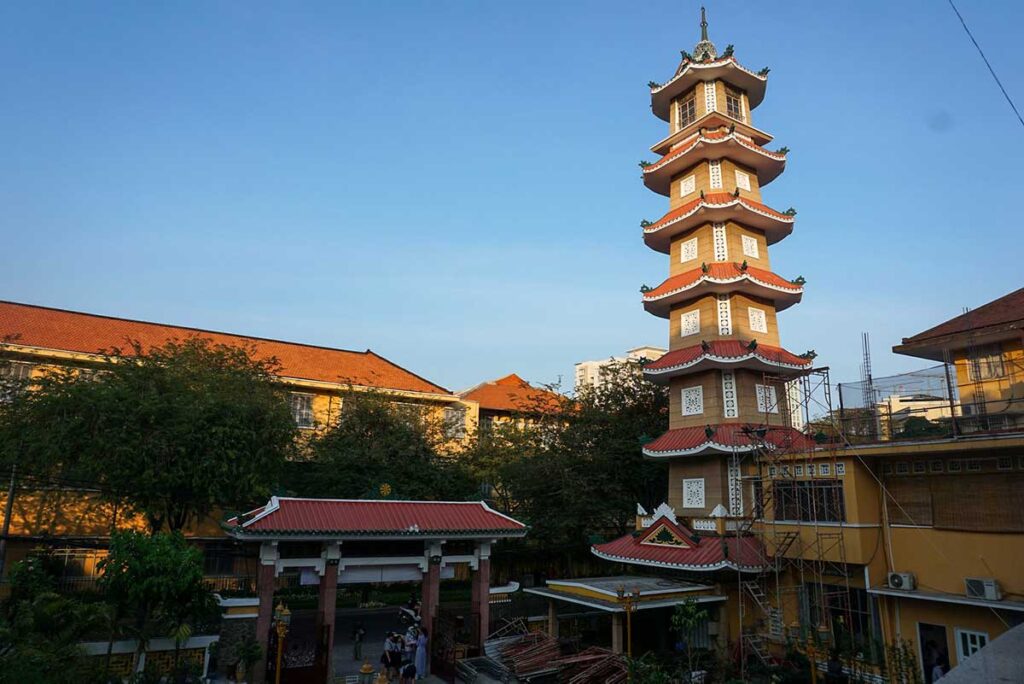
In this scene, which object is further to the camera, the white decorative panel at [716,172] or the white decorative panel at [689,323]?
the white decorative panel at [716,172]

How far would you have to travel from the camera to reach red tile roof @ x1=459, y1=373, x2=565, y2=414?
3272 centimetres

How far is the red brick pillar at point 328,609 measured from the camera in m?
16.4

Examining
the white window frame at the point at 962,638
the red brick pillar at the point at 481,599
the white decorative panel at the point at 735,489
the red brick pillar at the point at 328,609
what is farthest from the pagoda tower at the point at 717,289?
the red brick pillar at the point at 328,609

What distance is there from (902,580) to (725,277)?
10533 millimetres

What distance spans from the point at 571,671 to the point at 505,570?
42.2 feet

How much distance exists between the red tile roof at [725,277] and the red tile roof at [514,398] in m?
9.11

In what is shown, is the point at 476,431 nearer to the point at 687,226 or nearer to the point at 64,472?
the point at 687,226

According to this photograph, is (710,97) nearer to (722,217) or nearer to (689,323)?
(722,217)

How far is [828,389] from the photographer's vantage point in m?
19.3

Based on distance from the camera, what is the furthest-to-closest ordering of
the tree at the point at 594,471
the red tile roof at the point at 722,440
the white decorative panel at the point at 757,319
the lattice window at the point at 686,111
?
the tree at the point at 594,471, the lattice window at the point at 686,111, the white decorative panel at the point at 757,319, the red tile roof at the point at 722,440

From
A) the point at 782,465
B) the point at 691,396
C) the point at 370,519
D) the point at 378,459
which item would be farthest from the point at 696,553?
the point at 378,459

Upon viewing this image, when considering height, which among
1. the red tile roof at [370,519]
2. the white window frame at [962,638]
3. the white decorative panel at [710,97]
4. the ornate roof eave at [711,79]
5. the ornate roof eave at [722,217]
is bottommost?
the white window frame at [962,638]

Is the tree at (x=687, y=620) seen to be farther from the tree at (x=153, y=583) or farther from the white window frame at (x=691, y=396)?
the tree at (x=153, y=583)

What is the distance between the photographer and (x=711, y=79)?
25.5m
